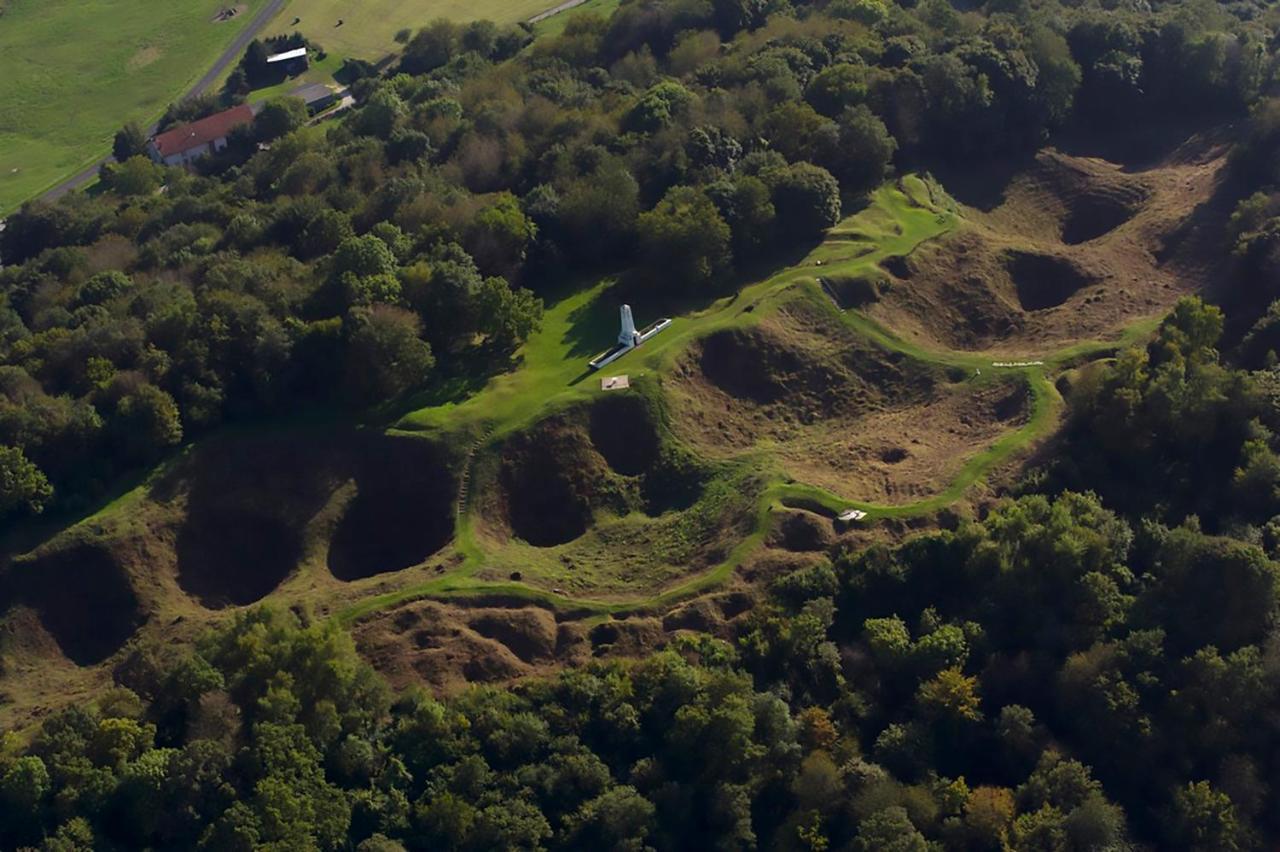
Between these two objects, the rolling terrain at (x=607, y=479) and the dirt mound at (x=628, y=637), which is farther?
the rolling terrain at (x=607, y=479)

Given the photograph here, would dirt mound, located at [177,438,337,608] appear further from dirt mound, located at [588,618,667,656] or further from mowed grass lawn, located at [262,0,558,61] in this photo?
mowed grass lawn, located at [262,0,558,61]

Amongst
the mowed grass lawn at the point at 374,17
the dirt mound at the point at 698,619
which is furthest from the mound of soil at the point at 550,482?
the mowed grass lawn at the point at 374,17

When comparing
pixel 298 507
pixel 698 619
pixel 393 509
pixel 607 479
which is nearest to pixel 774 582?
pixel 698 619

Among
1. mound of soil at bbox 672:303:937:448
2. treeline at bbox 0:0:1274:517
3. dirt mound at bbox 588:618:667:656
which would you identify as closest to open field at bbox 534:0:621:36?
treeline at bbox 0:0:1274:517

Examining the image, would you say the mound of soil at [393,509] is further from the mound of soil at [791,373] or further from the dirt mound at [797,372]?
the mound of soil at [791,373]

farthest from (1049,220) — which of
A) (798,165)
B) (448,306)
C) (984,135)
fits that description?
(448,306)

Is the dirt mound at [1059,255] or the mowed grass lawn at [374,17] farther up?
the mowed grass lawn at [374,17]

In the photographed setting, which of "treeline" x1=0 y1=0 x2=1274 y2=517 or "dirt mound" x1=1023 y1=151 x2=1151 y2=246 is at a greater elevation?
"treeline" x1=0 y1=0 x2=1274 y2=517
